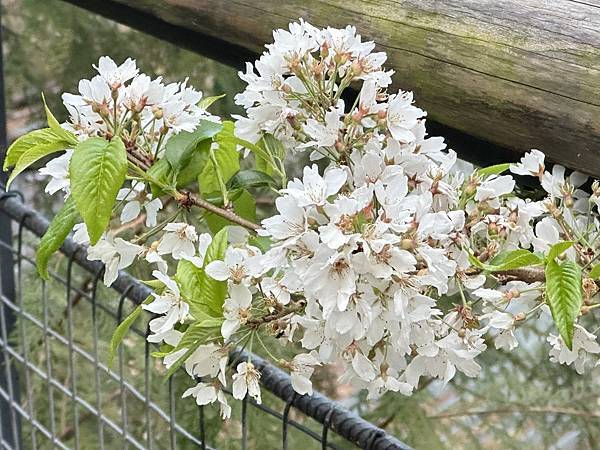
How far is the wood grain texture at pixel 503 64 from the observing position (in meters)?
0.69

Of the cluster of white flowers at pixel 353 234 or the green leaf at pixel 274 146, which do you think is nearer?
the cluster of white flowers at pixel 353 234

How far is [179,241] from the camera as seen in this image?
67 cm

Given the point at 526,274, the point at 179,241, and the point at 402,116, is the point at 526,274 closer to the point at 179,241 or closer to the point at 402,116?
the point at 402,116

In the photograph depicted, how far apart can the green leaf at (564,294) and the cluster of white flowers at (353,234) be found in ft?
0.12

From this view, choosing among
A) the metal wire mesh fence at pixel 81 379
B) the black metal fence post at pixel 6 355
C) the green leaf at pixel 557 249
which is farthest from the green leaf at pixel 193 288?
the black metal fence post at pixel 6 355

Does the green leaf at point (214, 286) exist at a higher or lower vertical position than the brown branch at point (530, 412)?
higher

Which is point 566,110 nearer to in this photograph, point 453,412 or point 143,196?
point 143,196

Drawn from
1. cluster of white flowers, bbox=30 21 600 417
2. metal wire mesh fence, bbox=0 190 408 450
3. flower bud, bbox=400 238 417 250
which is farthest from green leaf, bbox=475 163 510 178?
metal wire mesh fence, bbox=0 190 408 450

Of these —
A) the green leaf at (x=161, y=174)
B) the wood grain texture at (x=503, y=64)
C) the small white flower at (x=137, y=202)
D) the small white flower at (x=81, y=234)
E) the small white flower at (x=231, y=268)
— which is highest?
the wood grain texture at (x=503, y=64)

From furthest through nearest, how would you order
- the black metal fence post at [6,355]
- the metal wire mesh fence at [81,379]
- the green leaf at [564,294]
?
the black metal fence post at [6,355] → the metal wire mesh fence at [81,379] → the green leaf at [564,294]

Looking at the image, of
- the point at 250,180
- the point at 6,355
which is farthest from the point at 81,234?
the point at 6,355

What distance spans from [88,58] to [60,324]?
0.54 m

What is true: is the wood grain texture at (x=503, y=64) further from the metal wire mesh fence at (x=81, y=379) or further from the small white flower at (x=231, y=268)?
the metal wire mesh fence at (x=81, y=379)

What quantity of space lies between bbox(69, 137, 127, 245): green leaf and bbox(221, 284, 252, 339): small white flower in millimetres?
89
